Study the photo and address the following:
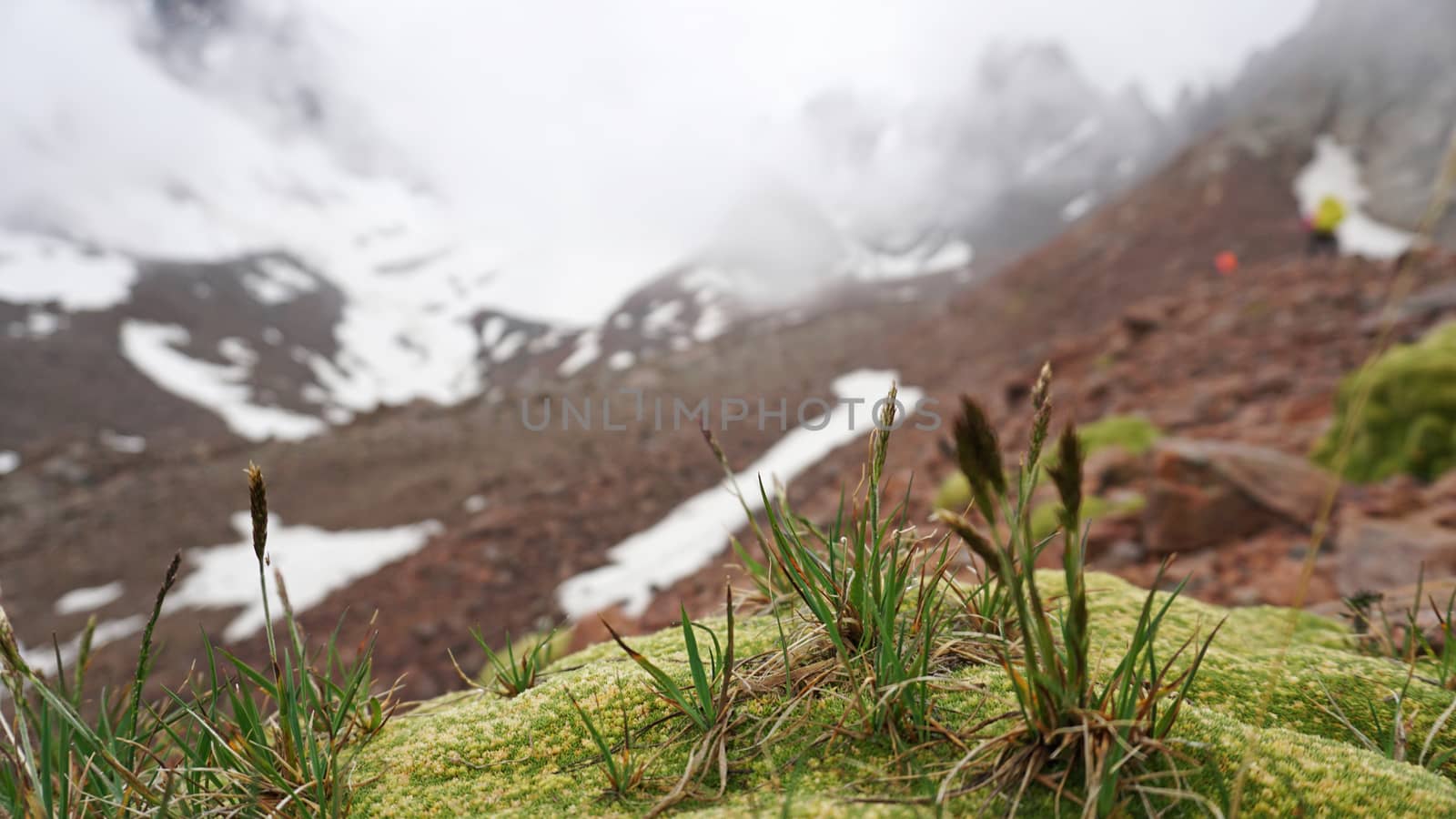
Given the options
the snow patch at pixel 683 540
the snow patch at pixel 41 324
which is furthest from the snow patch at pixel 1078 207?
the snow patch at pixel 41 324

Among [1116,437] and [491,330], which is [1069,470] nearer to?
[1116,437]

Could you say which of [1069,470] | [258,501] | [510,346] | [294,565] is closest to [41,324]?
[510,346]

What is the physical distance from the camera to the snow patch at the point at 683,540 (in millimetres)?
11430

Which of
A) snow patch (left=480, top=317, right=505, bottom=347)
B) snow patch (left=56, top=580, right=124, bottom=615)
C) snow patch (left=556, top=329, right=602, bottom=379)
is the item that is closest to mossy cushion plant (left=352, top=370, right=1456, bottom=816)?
snow patch (left=56, top=580, right=124, bottom=615)

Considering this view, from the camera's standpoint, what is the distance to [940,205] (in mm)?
137000

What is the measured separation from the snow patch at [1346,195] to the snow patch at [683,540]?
29.4 m

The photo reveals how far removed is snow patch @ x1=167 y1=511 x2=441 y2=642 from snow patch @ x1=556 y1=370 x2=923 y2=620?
22.5ft

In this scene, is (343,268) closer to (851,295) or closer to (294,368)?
(294,368)

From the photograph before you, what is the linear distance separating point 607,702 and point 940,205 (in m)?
148

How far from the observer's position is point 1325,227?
33312 mm

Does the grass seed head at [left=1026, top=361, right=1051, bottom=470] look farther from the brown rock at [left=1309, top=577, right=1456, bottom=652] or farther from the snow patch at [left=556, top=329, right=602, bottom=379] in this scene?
the snow patch at [left=556, top=329, right=602, bottom=379]

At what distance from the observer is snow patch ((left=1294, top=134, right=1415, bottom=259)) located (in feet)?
109

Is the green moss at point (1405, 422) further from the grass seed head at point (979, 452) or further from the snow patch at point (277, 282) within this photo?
the snow patch at point (277, 282)

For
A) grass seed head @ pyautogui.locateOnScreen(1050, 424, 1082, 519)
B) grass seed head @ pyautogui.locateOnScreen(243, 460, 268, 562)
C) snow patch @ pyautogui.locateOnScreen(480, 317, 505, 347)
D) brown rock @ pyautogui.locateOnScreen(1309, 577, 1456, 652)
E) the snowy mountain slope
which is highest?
snow patch @ pyautogui.locateOnScreen(480, 317, 505, 347)
